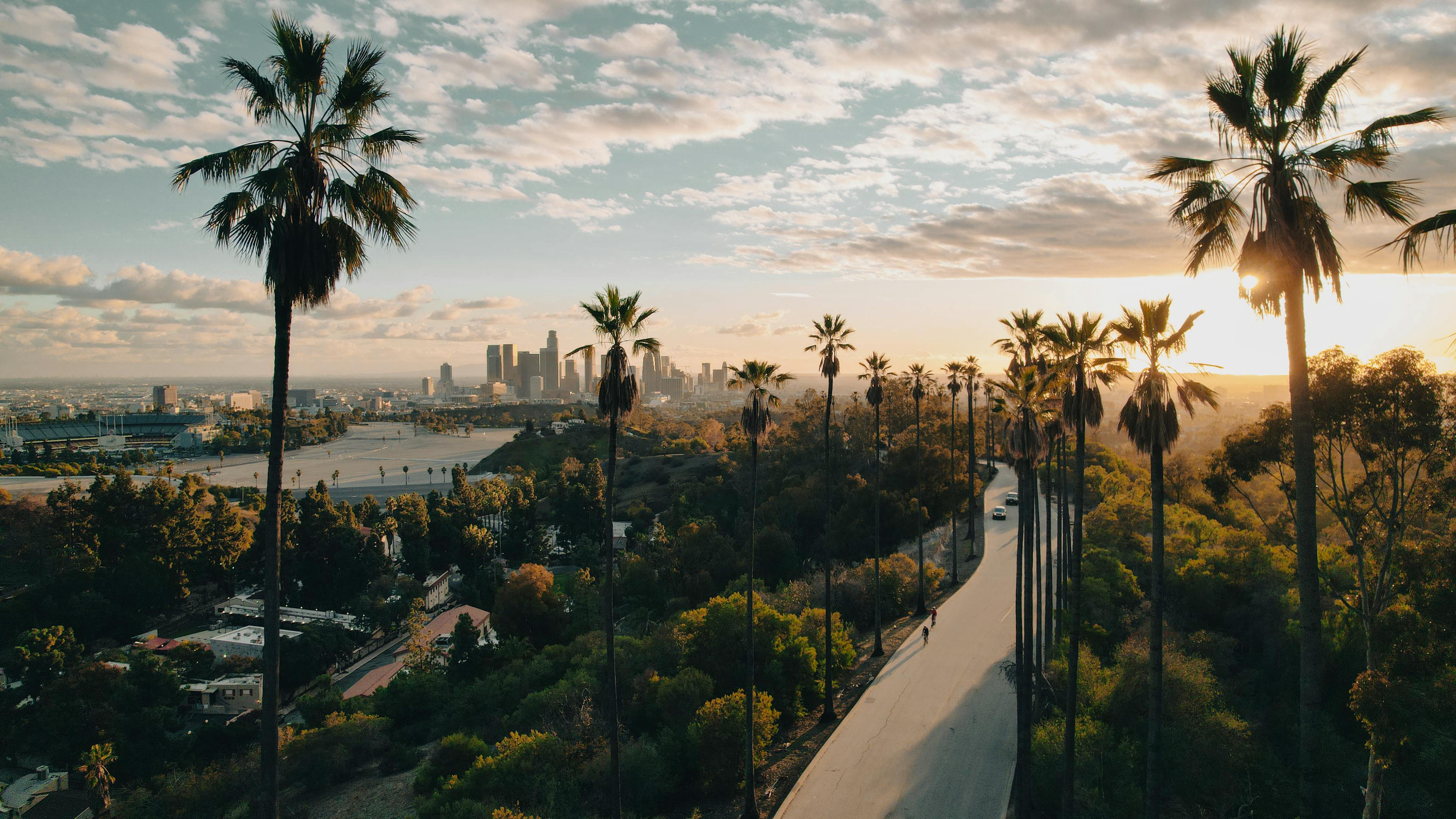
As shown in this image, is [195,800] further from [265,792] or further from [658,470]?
[658,470]

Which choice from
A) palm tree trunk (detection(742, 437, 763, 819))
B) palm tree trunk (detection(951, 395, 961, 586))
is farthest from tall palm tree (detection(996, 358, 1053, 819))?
palm tree trunk (detection(951, 395, 961, 586))

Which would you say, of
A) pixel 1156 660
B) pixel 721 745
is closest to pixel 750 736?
pixel 721 745

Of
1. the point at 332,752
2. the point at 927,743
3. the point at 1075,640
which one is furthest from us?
the point at 332,752

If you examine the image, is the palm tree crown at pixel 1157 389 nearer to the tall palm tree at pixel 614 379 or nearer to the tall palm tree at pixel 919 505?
the tall palm tree at pixel 614 379

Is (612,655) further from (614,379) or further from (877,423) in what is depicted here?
(877,423)

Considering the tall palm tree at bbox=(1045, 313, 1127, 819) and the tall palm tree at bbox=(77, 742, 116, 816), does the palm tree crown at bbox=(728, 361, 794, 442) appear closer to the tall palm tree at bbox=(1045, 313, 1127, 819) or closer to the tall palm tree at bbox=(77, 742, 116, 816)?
the tall palm tree at bbox=(1045, 313, 1127, 819)

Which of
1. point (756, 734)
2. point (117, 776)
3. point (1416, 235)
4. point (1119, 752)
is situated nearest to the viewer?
point (1416, 235)

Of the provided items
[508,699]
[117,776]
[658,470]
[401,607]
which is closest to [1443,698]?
[508,699]

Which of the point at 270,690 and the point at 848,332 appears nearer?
the point at 270,690
